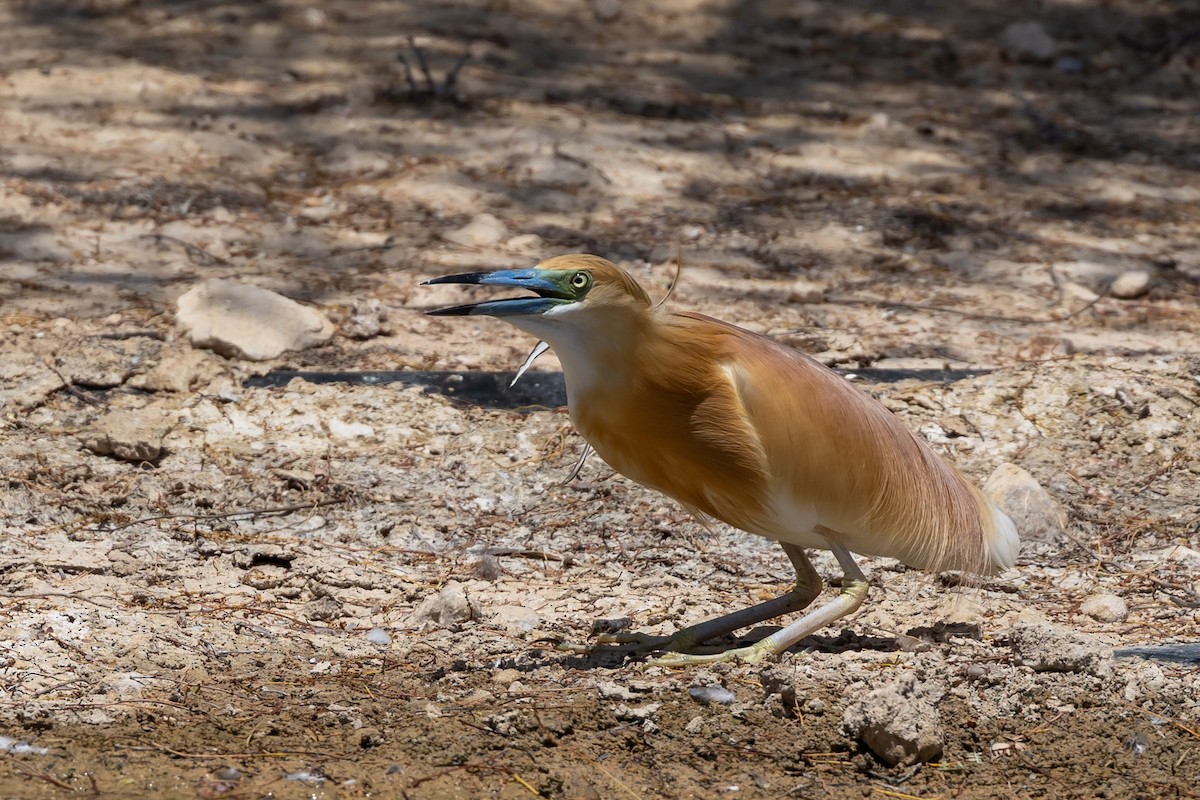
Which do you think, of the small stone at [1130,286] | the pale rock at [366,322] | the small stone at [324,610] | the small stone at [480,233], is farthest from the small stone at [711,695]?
the small stone at [1130,286]

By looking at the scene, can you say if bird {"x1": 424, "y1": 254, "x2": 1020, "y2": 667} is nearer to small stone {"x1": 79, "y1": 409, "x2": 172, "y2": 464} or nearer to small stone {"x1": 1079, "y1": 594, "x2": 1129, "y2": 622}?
small stone {"x1": 1079, "y1": 594, "x2": 1129, "y2": 622}

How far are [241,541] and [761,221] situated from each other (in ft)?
13.8

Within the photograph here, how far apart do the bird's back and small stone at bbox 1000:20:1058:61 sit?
7320mm

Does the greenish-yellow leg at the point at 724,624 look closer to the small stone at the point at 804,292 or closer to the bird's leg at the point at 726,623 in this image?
the bird's leg at the point at 726,623

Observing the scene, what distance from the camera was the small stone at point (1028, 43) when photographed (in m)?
10.9

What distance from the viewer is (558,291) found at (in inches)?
147

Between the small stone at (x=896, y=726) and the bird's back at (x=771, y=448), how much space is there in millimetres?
643

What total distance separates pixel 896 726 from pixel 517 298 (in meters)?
1.44

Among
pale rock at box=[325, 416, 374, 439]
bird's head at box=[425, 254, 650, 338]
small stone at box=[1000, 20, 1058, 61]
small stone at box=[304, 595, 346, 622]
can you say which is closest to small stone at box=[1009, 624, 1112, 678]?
bird's head at box=[425, 254, 650, 338]

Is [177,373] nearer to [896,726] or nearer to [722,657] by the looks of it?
[722,657]

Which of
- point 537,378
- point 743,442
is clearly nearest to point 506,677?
point 743,442

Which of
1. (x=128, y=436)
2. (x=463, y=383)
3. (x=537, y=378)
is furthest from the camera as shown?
(x=537, y=378)

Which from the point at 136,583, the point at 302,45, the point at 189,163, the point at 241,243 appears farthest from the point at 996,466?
the point at 302,45

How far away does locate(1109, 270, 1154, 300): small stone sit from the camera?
24.5ft
